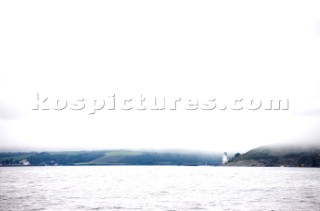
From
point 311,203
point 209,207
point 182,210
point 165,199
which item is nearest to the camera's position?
point 182,210

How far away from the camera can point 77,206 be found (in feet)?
186

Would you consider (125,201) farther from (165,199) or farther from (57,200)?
(57,200)

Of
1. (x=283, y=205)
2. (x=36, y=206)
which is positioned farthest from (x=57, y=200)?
(x=283, y=205)

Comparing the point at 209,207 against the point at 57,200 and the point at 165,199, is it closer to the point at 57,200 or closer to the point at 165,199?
the point at 165,199

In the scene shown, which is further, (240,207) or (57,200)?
(57,200)

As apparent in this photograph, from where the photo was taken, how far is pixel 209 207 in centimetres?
5650

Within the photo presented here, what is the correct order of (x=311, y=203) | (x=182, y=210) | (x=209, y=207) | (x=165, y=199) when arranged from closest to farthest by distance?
(x=182, y=210) < (x=209, y=207) < (x=311, y=203) < (x=165, y=199)

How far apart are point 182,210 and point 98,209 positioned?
39.1 ft

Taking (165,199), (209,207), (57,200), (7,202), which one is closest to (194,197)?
(165,199)

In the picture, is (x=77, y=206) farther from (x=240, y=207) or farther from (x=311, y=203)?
(x=311, y=203)

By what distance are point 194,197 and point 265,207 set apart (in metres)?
16.2

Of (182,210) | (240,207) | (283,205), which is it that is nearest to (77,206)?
(182,210)

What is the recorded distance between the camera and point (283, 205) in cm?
5919

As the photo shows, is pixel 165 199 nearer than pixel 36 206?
No
